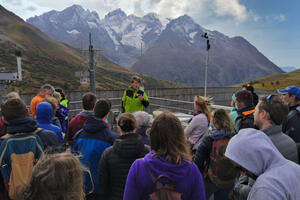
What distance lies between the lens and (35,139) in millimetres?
2441

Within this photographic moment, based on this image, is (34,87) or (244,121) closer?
(244,121)

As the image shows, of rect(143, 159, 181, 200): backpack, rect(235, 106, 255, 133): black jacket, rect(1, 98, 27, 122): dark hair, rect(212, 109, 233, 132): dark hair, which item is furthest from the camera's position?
rect(235, 106, 255, 133): black jacket

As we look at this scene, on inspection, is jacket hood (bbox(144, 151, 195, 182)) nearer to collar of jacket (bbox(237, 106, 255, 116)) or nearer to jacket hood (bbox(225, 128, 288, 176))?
jacket hood (bbox(225, 128, 288, 176))

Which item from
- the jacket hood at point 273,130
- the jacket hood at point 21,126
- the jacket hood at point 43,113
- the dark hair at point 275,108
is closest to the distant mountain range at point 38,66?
the jacket hood at point 43,113

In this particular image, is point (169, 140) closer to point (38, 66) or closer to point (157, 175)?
point (157, 175)

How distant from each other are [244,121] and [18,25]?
15325 centimetres

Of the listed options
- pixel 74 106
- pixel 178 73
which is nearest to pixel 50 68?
pixel 74 106

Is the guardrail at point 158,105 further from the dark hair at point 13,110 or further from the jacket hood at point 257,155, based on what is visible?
the jacket hood at point 257,155

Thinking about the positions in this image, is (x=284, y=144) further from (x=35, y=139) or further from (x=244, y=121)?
(x=35, y=139)

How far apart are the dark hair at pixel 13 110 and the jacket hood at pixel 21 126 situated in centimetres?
8

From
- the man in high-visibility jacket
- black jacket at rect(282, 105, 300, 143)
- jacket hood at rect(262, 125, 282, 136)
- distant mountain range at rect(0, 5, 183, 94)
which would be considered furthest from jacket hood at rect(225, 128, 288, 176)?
distant mountain range at rect(0, 5, 183, 94)

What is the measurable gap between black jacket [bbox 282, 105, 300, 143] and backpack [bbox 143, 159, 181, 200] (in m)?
2.57

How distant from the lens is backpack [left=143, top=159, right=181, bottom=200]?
150 cm

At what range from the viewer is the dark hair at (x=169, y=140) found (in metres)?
1.70
